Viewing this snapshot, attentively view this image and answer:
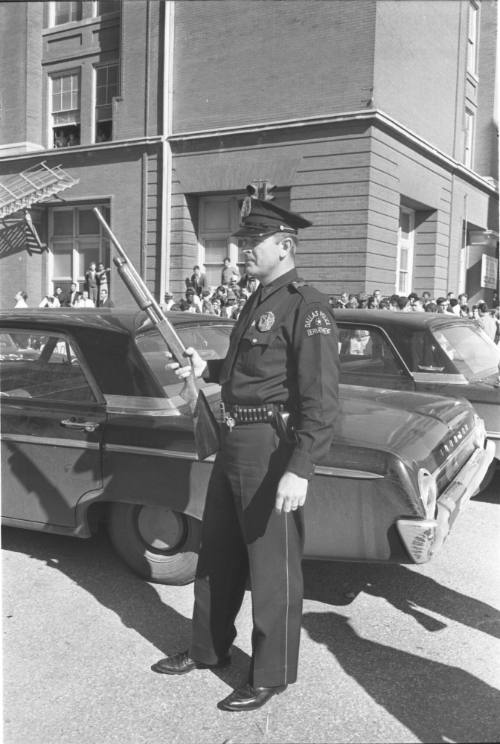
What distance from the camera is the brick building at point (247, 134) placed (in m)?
16.1

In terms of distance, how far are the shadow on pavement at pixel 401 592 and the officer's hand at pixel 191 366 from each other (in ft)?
5.05

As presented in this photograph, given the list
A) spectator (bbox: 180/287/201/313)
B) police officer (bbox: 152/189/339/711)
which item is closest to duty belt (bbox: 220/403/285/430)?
police officer (bbox: 152/189/339/711)

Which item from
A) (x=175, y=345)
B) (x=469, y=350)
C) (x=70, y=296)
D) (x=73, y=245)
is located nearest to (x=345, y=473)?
(x=175, y=345)

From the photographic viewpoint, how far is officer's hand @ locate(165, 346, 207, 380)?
2912 millimetres

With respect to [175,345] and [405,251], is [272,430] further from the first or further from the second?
[405,251]

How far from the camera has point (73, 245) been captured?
70.0ft

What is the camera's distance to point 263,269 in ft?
8.82

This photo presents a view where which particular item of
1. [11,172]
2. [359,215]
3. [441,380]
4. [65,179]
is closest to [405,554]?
[441,380]

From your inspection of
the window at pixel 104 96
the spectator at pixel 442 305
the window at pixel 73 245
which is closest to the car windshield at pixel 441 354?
the spectator at pixel 442 305

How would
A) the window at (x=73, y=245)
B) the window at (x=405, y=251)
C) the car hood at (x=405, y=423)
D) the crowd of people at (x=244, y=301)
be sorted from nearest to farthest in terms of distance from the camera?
the car hood at (x=405, y=423) < the crowd of people at (x=244, y=301) < the window at (x=405, y=251) < the window at (x=73, y=245)

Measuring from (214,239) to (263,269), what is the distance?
16.8 metres

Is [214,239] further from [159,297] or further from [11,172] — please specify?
[11,172]

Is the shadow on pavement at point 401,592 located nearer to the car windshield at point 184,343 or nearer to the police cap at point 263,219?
the car windshield at point 184,343

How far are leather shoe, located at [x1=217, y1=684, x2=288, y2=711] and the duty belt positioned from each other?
1.03 m
